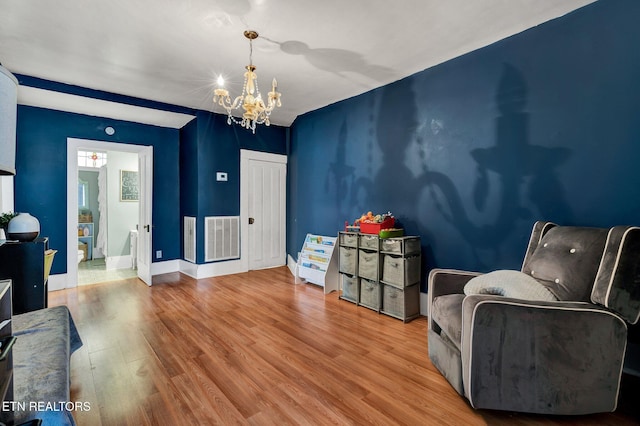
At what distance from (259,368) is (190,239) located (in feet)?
10.8

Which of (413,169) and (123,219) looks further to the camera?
(123,219)

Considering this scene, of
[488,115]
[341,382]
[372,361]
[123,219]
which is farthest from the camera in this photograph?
[123,219]

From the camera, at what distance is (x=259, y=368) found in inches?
86.5

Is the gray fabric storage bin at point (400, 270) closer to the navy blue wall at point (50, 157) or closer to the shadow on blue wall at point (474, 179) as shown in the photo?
the shadow on blue wall at point (474, 179)

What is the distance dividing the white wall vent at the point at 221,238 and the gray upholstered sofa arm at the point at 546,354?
4.11m

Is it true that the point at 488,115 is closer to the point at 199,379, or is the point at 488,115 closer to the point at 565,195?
the point at 565,195

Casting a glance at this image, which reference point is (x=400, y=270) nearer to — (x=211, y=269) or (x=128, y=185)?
(x=211, y=269)

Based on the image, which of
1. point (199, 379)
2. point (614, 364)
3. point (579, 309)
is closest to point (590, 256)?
point (579, 309)

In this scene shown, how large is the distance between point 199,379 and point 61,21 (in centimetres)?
299

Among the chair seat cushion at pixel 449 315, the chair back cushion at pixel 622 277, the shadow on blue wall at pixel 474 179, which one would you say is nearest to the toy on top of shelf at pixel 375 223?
the shadow on blue wall at pixel 474 179

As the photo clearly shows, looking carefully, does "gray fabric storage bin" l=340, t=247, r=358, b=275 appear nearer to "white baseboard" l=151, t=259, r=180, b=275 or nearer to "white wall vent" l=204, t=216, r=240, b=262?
"white wall vent" l=204, t=216, r=240, b=262

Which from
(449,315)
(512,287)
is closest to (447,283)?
(449,315)

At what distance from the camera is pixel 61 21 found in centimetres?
241

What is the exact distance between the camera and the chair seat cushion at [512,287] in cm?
181
